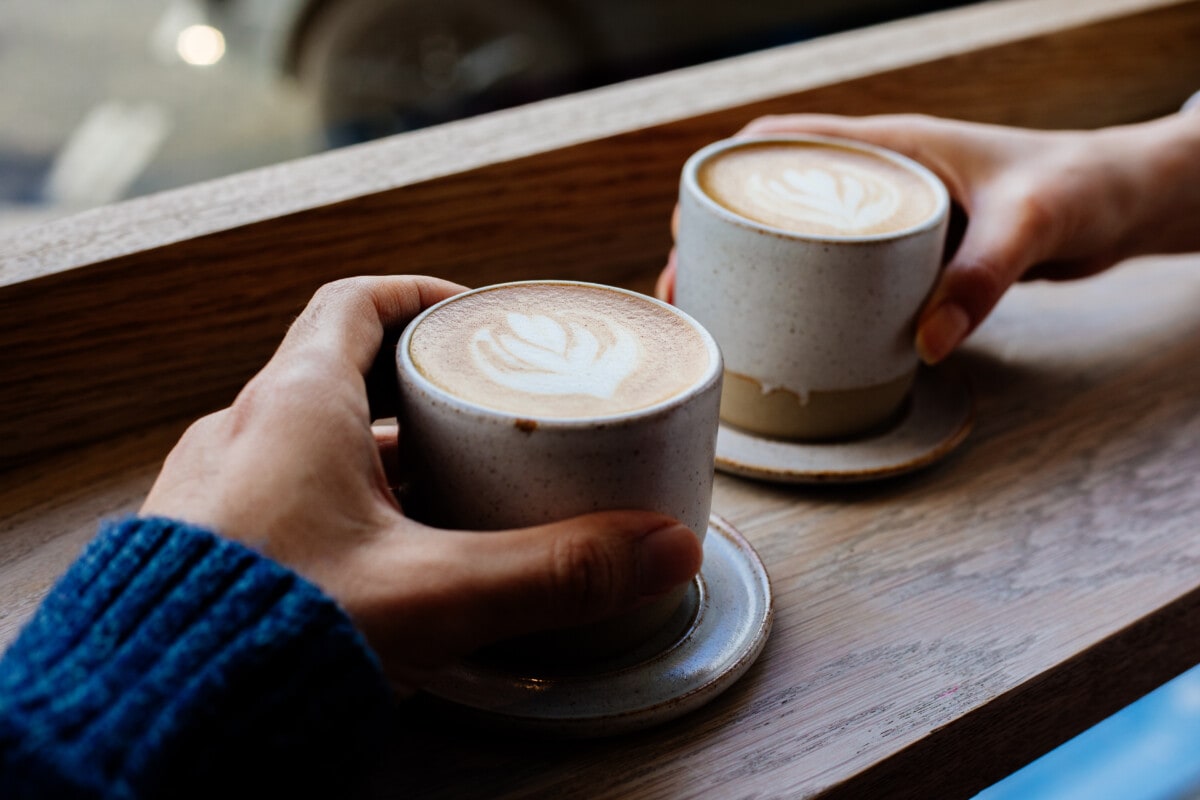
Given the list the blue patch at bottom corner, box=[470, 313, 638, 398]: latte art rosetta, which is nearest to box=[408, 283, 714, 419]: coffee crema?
box=[470, 313, 638, 398]: latte art rosetta

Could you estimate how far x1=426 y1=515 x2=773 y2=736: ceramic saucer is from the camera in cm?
66

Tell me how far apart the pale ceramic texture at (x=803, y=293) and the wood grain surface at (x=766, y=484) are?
105mm

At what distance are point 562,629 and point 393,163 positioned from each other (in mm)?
564

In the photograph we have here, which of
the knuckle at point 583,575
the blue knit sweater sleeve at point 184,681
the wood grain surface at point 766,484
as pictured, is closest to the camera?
the blue knit sweater sleeve at point 184,681

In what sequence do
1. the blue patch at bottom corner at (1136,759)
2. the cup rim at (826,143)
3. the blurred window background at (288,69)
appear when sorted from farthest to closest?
1. the blurred window background at (288,69)
2. the blue patch at bottom corner at (1136,759)
3. the cup rim at (826,143)

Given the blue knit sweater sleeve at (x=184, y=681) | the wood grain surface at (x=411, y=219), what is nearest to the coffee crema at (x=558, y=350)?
the blue knit sweater sleeve at (x=184, y=681)

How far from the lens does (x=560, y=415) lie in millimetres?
626

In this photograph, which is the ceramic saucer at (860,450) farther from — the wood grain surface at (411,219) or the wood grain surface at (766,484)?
the wood grain surface at (411,219)

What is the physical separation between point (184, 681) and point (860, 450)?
2.02 ft

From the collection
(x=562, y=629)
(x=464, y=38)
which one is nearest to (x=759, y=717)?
(x=562, y=629)

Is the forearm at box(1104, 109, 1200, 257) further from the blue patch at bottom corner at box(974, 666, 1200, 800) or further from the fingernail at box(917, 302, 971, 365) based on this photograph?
the blue patch at bottom corner at box(974, 666, 1200, 800)

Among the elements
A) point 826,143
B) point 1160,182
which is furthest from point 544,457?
point 1160,182

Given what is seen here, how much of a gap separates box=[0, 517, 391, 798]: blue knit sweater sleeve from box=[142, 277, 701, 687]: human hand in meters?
0.02

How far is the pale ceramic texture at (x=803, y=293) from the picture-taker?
0.89 metres
